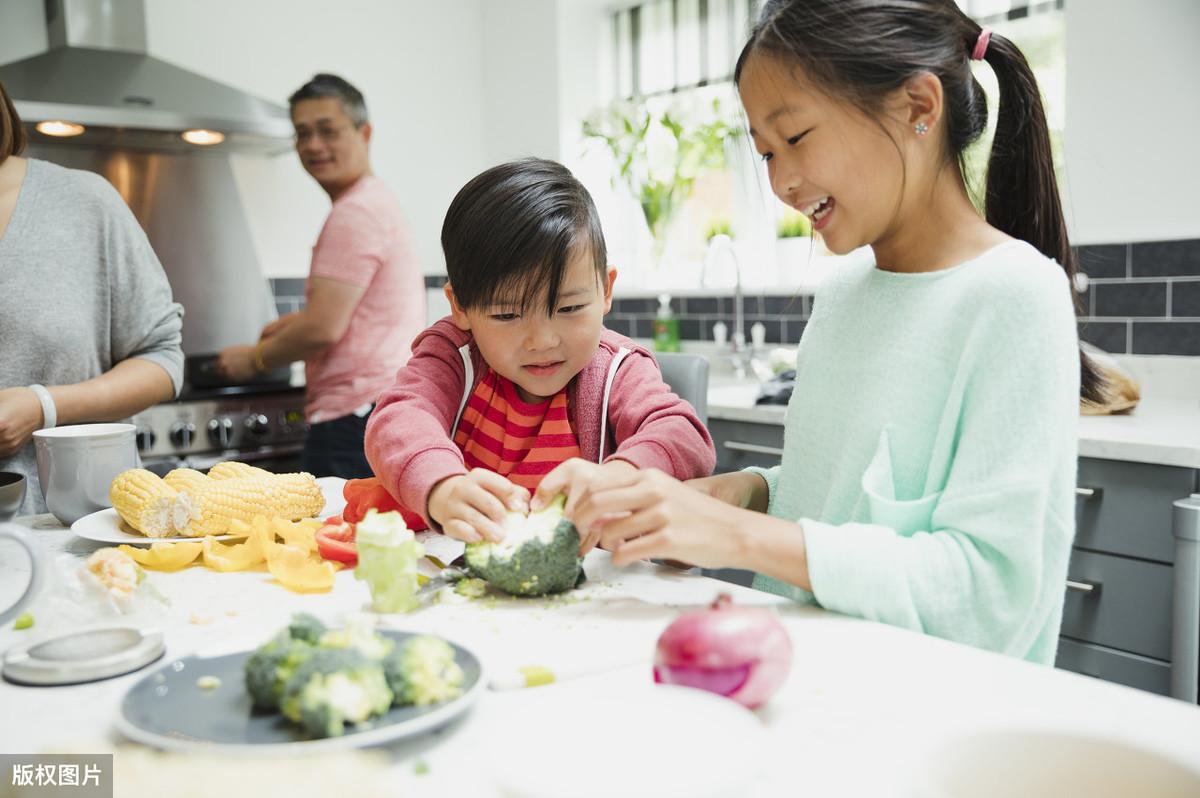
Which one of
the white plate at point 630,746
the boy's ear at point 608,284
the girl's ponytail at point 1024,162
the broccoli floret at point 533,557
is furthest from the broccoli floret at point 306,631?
the girl's ponytail at point 1024,162

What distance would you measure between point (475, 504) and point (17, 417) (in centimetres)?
82

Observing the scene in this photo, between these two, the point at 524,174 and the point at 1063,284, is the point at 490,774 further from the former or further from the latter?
the point at 524,174

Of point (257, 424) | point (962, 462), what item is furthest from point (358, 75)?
point (962, 462)

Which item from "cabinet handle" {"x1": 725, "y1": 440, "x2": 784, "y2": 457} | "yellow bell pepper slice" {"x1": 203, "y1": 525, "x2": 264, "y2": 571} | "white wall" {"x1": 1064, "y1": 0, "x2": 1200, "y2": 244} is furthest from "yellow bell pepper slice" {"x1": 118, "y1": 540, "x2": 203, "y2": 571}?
"white wall" {"x1": 1064, "y1": 0, "x2": 1200, "y2": 244}

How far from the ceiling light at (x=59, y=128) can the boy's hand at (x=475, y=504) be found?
244 cm

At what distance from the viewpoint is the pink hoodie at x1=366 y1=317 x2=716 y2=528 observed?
1068 mm

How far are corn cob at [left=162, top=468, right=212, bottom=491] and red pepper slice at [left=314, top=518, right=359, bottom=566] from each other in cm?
18

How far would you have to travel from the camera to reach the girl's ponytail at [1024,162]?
0.99 meters

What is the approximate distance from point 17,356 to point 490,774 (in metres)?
1.36

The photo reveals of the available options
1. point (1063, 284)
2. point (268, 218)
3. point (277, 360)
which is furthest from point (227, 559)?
point (268, 218)

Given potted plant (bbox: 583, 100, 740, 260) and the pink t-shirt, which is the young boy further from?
potted plant (bbox: 583, 100, 740, 260)

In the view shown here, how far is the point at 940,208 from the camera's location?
0.97m

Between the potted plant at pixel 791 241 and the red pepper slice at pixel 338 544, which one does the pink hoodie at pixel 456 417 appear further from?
the potted plant at pixel 791 241

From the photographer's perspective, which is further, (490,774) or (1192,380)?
(1192,380)
